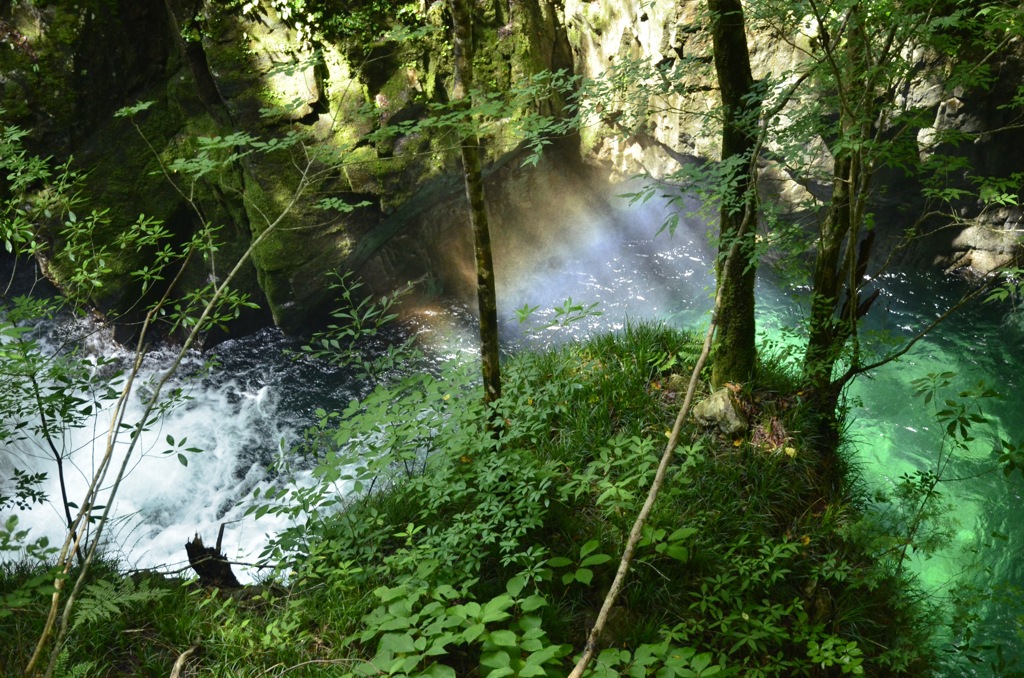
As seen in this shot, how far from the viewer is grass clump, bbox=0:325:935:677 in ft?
9.59

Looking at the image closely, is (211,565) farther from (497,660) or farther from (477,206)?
(477,206)

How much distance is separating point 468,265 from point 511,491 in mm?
6146

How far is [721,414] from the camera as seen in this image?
443cm

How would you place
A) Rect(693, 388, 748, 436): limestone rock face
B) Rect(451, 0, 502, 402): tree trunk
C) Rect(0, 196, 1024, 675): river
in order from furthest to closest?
Rect(0, 196, 1024, 675): river, Rect(693, 388, 748, 436): limestone rock face, Rect(451, 0, 502, 402): tree trunk

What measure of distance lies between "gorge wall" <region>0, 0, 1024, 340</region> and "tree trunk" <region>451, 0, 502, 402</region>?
3.47m

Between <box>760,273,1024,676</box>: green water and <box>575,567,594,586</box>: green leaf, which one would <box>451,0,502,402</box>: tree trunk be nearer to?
<box>575,567,594,586</box>: green leaf

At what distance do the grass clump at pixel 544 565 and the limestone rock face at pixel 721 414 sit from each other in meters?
0.09

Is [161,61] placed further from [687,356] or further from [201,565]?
[687,356]

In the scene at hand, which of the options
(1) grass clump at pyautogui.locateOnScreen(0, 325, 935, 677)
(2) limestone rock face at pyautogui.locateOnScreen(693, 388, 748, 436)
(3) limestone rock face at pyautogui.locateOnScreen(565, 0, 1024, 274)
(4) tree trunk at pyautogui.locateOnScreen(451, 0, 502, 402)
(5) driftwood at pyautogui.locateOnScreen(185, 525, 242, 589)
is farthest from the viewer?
(3) limestone rock face at pyautogui.locateOnScreen(565, 0, 1024, 274)

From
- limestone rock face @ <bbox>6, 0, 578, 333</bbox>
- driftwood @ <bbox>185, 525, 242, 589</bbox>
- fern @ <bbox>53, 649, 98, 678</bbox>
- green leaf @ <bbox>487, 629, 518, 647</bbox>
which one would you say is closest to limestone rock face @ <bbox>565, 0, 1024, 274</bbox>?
limestone rock face @ <bbox>6, 0, 578, 333</bbox>

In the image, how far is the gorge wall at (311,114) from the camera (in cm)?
721

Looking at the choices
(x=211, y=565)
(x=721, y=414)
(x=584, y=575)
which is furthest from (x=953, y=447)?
(x=211, y=565)

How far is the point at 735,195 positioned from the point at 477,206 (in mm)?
1421

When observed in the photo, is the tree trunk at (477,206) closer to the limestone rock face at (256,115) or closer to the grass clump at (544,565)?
the grass clump at (544,565)
